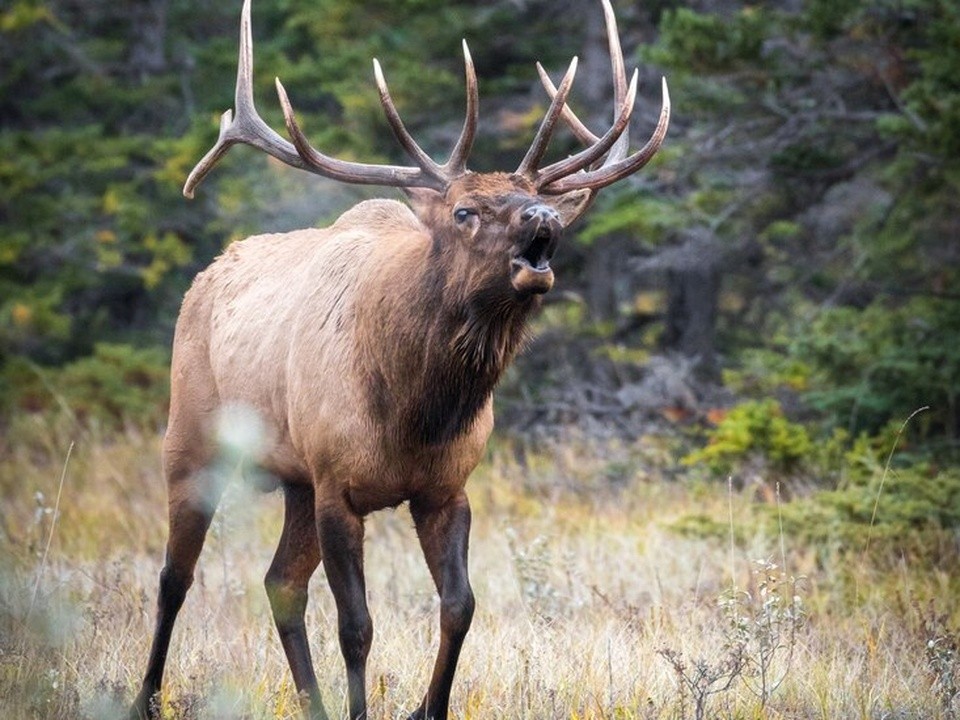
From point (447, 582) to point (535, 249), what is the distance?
1.31 meters

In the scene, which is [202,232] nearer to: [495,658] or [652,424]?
[652,424]

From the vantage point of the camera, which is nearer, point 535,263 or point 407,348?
point 535,263

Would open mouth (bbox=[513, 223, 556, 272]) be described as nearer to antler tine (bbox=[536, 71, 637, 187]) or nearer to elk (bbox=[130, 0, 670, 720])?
elk (bbox=[130, 0, 670, 720])

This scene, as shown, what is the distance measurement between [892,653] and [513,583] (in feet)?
7.89

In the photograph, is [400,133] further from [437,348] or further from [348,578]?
[348,578]

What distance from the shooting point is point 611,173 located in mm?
5609

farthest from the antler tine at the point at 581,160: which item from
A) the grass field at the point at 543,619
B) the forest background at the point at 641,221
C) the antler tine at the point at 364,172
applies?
the forest background at the point at 641,221

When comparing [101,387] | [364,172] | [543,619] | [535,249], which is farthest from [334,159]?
[101,387]

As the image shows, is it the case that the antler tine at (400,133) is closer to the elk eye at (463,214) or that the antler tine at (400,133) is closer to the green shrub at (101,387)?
the elk eye at (463,214)

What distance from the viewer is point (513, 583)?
8086mm

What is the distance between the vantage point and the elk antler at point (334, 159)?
532cm

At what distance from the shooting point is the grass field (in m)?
5.46

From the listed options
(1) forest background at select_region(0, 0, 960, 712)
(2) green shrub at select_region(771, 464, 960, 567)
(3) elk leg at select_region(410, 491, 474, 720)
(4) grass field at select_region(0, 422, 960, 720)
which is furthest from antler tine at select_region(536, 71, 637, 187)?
(2) green shrub at select_region(771, 464, 960, 567)

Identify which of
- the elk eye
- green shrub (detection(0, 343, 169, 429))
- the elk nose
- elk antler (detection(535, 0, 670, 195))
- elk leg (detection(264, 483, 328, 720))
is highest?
elk antler (detection(535, 0, 670, 195))
